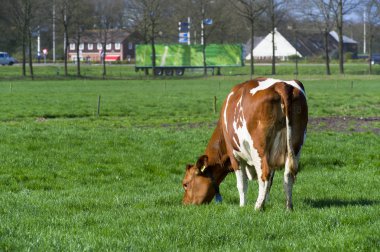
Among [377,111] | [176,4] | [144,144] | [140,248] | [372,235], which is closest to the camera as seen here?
[140,248]

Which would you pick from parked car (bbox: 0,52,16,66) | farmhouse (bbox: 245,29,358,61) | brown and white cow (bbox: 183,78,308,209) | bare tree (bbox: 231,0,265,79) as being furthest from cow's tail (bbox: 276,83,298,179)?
farmhouse (bbox: 245,29,358,61)

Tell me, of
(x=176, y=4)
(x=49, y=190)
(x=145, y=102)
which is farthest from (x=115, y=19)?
(x=49, y=190)

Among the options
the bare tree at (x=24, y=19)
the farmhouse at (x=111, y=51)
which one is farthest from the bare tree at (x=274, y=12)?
the farmhouse at (x=111, y=51)

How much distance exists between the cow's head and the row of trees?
70091 mm

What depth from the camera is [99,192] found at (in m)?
12.6

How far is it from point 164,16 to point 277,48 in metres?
47.0

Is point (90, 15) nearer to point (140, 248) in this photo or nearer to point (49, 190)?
point (49, 190)

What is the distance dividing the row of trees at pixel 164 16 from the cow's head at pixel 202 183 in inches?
2759

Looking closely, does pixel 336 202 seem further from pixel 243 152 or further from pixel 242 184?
pixel 243 152

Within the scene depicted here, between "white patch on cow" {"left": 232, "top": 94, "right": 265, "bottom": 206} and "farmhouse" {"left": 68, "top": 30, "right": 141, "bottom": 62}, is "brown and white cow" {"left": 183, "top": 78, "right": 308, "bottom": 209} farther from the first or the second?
"farmhouse" {"left": 68, "top": 30, "right": 141, "bottom": 62}

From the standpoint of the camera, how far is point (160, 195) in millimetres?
11961

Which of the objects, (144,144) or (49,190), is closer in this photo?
(49,190)

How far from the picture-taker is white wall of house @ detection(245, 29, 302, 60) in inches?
5625

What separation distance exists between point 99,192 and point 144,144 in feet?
22.6
